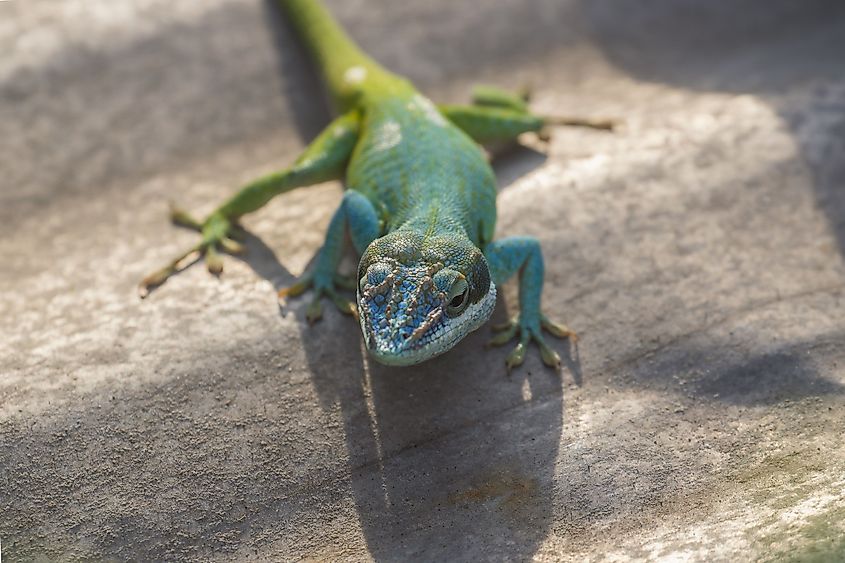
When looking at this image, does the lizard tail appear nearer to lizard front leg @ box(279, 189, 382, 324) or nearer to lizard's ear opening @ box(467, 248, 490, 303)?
lizard front leg @ box(279, 189, 382, 324)

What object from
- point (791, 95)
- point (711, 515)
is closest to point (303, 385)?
point (711, 515)

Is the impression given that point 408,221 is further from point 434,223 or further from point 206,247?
point 206,247

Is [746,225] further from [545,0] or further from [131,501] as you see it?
[131,501]

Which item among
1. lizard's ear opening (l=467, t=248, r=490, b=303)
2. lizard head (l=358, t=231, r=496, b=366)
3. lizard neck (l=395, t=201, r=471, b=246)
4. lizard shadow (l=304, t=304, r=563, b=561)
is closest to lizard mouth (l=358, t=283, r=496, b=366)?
lizard head (l=358, t=231, r=496, b=366)

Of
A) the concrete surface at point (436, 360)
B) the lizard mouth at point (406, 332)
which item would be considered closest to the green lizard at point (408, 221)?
the lizard mouth at point (406, 332)

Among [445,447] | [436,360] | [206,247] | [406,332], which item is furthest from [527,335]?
[206,247]

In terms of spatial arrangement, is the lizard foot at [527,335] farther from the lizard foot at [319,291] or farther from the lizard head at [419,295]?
the lizard foot at [319,291]
